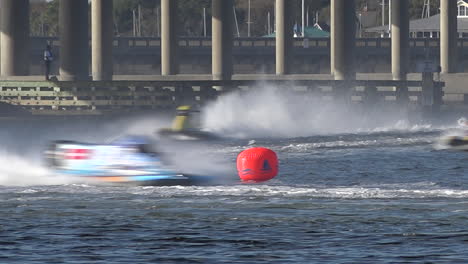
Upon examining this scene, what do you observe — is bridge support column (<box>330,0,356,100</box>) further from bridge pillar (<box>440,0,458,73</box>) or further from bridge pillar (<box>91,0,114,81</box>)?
bridge pillar (<box>440,0,458,73</box>)

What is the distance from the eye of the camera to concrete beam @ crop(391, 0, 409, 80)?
10825cm

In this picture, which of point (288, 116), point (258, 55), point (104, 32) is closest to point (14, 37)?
point (104, 32)

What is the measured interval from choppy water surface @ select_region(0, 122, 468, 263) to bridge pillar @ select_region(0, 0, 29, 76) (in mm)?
36961

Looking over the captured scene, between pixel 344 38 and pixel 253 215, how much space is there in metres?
62.8

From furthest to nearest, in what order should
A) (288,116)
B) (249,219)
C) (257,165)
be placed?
1. (288,116)
2. (257,165)
3. (249,219)

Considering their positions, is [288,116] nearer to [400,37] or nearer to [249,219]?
[400,37]

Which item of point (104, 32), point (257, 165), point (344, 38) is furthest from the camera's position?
point (344, 38)

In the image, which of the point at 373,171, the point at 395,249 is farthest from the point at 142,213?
the point at 373,171

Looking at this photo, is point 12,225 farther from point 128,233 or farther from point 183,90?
point 183,90

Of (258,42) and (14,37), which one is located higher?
(258,42)

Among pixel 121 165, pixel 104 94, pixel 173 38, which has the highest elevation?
pixel 173 38

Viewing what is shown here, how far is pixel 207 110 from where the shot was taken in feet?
232

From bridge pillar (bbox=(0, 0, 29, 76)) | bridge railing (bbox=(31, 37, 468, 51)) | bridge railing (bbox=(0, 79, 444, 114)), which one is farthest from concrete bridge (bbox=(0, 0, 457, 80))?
bridge railing (bbox=(31, 37, 468, 51))

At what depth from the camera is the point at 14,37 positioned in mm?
76812
